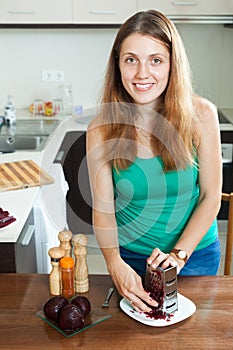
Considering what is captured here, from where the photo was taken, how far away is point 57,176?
2537mm

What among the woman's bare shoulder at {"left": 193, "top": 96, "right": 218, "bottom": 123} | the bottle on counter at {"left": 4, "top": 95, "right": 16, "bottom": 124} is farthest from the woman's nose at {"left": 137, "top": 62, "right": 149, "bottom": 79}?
the bottle on counter at {"left": 4, "top": 95, "right": 16, "bottom": 124}

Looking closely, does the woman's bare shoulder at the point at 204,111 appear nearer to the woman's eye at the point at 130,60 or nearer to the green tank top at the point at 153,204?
the green tank top at the point at 153,204

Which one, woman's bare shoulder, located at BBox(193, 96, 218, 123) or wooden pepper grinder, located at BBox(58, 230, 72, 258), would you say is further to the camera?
woman's bare shoulder, located at BBox(193, 96, 218, 123)

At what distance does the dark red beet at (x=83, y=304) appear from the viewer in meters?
1.25

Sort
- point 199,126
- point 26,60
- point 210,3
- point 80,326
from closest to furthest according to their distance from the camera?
1. point 80,326
2. point 199,126
3. point 210,3
4. point 26,60

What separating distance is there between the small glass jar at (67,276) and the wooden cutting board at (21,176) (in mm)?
824

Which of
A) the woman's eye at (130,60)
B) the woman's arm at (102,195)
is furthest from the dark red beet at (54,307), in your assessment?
the woman's eye at (130,60)

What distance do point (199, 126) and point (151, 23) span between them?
335mm

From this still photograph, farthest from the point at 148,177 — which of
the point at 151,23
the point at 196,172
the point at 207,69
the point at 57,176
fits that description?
the point at 207,69

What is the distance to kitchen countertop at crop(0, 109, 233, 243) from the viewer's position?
1.76 metres

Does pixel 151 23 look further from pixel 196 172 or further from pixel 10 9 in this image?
pixel 10 9

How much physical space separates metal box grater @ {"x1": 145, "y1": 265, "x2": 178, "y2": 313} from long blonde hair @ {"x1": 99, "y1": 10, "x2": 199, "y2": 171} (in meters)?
0.39

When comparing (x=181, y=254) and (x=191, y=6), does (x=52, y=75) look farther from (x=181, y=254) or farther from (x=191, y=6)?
(x=181, y=254)

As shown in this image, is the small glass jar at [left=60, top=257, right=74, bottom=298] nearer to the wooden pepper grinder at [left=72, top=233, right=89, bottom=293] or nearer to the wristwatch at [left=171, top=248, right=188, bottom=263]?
the wooden pepper grinder at [left=72, top=233, right=89, bottom=293]
